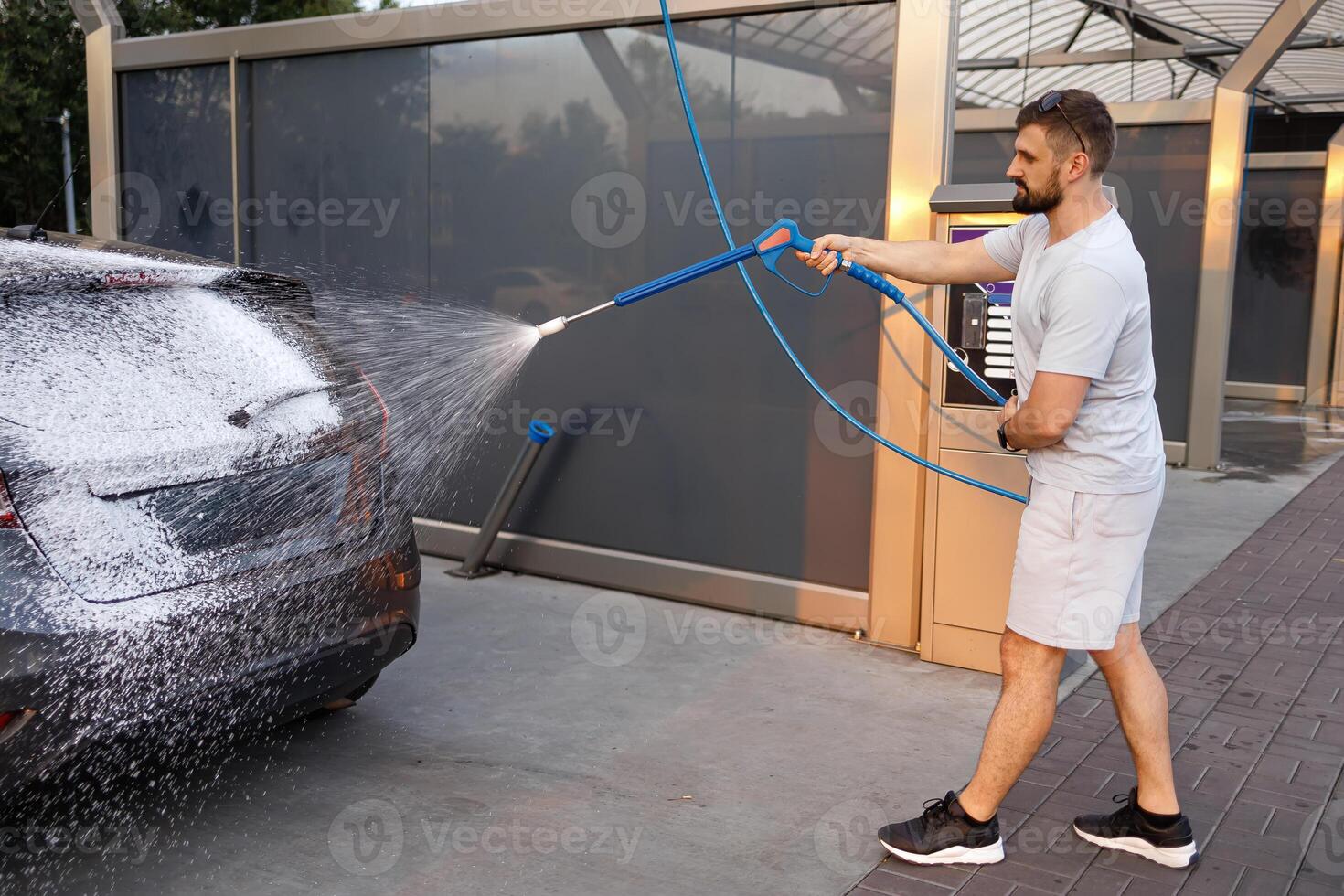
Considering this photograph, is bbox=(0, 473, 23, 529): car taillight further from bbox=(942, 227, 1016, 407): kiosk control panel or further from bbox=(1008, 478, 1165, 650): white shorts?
bbox=(942, 227, 1016, 407): kiosk control panel

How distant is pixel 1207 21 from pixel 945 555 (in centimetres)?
1391

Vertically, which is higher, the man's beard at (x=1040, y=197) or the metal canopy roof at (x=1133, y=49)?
the metal canopy roof at (x=1133, y=49)

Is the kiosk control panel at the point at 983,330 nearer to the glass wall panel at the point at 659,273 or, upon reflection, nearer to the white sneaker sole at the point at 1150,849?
the glass wall panel at the point at 659,273

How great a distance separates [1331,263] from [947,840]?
1551 centimetres

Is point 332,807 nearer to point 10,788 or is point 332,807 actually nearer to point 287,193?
point 10,788

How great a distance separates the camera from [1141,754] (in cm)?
342

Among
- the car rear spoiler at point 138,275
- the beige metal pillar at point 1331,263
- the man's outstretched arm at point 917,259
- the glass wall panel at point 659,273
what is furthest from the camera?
the beige metal pillar at point 1331,263

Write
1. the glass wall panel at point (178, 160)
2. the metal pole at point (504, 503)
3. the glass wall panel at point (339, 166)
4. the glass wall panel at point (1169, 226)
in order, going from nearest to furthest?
the metal pole at point (504, 503) → the glass wall panel at point (339, 166) → the glass wall panel at point (178, 160) → the glass wall panel at point (1169, 226)

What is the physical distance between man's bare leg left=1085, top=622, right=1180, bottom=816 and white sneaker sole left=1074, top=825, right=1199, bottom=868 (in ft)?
0.33

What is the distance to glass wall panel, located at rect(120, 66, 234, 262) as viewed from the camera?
7391mm

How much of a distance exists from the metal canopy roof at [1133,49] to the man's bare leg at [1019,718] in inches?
426

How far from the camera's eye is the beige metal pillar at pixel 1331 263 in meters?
16.2

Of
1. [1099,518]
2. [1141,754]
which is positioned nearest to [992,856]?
[1141,754]

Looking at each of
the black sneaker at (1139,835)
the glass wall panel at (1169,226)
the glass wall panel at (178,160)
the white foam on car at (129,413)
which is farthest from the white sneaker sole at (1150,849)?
the glass wall panel at (1169,226)
